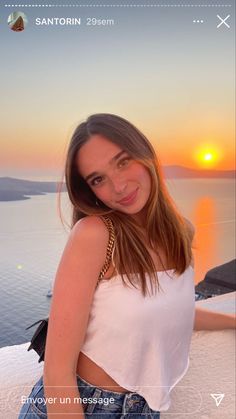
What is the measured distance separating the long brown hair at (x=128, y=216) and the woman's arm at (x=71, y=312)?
0.05 m

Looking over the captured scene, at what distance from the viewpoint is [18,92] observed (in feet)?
2.68

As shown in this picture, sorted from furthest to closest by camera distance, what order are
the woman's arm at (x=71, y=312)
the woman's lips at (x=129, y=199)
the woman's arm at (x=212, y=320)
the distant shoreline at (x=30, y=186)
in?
the woman's arm at (x=212, y=320) → the distant shoreline at (x=30, y=186) → the woman's lips at (x=129, y=199) → the woman's arm at (x=71, y=312)

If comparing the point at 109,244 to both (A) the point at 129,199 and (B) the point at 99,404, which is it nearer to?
(A) the point at 129,199

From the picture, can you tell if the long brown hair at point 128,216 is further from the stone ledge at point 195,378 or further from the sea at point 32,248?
the stone ledge at point 195,378

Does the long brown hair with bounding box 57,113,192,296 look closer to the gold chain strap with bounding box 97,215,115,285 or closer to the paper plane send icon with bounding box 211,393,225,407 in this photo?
the gold chain strap with bounding box 97,215,115,285

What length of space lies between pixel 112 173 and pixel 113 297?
208 millimetres

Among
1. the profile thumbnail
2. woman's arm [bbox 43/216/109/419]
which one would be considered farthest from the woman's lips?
the profile thumbnail

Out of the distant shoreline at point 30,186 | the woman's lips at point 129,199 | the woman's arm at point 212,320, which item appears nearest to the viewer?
the woman's lips at point 129,199

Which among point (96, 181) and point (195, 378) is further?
point (195, 378)

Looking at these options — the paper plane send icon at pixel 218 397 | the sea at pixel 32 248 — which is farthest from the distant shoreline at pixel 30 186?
the paper plane send icon at pixel 218 397

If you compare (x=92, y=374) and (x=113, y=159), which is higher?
(x=113, y=159)

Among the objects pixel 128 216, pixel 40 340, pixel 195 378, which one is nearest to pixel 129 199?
pixel 128 216

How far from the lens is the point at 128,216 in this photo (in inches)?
28.7

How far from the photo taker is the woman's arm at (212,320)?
39.3 inches
